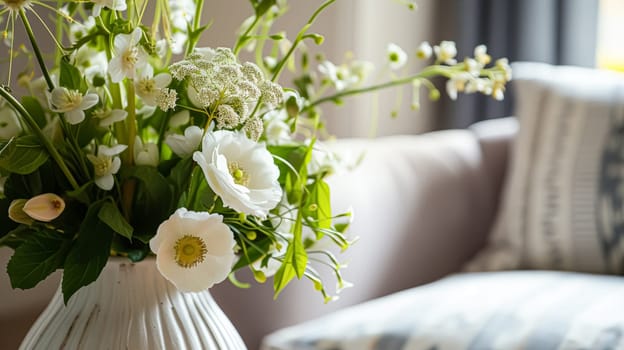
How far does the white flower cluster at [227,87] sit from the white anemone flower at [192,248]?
0.07 metres

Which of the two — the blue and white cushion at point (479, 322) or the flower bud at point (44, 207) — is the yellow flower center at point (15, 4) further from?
the blue and white cushion at point (479, 322)

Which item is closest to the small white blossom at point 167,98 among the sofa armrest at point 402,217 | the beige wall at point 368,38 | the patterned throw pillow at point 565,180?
the sofa armrest at point 402,217

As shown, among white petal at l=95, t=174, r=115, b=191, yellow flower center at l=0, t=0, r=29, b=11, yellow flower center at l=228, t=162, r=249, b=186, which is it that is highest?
yellow flower center at l=0, t=0, r=29, b=11

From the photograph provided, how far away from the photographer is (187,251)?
2.00ft

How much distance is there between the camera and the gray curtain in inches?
82.1

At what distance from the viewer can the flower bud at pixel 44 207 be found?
24.9 inches

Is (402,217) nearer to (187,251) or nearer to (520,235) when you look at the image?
(520,235)

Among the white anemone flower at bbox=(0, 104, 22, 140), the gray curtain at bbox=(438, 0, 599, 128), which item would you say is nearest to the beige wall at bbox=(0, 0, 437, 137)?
the gray curtain at bbox=(438, 0, 599, 128)

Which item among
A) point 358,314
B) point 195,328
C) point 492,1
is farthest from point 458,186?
point 195,328

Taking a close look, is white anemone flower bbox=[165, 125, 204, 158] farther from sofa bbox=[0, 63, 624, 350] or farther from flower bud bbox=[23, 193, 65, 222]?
sofa bbox=[0, 63, 624, 350]

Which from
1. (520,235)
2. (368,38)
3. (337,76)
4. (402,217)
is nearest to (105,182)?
(337,76)

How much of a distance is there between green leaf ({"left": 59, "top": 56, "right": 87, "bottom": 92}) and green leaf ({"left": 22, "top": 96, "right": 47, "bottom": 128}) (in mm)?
70

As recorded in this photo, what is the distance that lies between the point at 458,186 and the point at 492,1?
76cm

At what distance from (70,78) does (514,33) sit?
5.51ft
